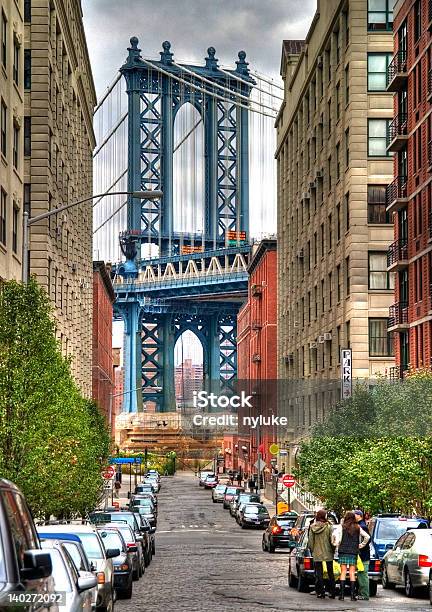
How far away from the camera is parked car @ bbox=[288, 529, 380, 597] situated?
1141 inches

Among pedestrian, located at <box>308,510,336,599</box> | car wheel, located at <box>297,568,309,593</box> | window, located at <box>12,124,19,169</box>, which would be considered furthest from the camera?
window, located at <box>12,124,19,169</box>

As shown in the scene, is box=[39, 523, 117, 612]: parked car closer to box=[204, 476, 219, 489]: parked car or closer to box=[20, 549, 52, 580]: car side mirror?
box=[20, 549, 52, 580]: car side mirror

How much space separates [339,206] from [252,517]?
54.5ft

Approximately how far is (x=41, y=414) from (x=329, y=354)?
4508 cm

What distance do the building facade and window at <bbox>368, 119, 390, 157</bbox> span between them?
20.7ft

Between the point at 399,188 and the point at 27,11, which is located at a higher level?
the point at 27,11

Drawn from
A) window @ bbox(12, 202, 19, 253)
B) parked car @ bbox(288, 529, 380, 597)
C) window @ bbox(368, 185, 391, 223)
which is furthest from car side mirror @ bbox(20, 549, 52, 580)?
window @ bbox(368, 185, 391, 223)

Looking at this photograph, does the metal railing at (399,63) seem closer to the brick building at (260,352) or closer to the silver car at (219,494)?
the brick building at (260,352)

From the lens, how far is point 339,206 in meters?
74.8

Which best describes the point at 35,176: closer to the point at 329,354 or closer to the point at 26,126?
the point at 26,126

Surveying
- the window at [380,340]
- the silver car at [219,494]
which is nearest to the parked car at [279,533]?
the window at [380,340]

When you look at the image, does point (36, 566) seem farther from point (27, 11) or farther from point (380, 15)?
point (380, 15)

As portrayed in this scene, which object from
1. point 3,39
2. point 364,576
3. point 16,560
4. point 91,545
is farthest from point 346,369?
point 16,560

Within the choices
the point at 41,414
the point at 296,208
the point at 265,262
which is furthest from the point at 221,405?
the point at 41,414
